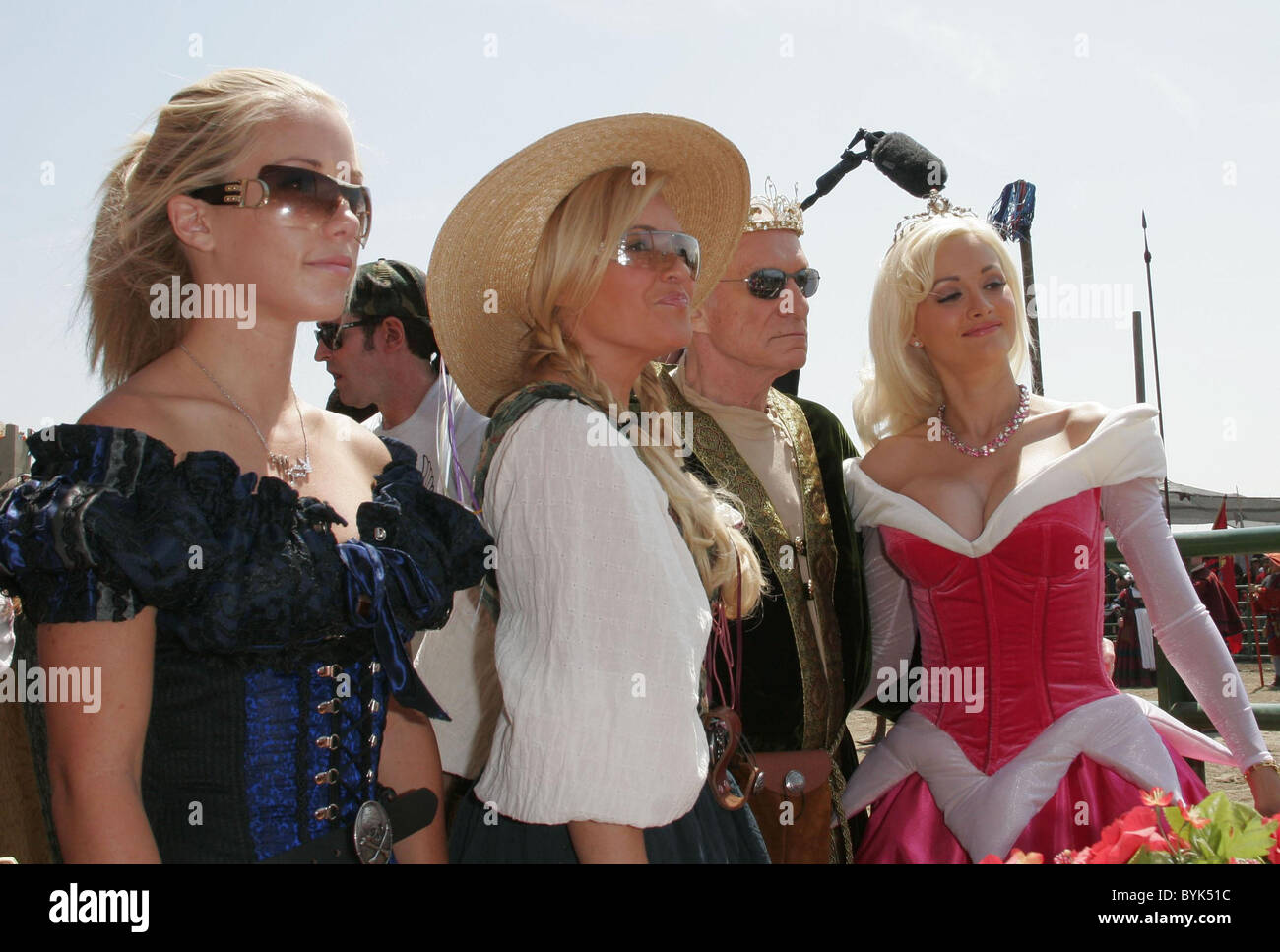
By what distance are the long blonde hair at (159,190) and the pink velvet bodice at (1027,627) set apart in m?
1.82

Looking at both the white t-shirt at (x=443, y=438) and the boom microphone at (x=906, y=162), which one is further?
the boom microphone at (x=906, y=162)

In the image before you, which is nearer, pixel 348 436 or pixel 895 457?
pixel 348 436

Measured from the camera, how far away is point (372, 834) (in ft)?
5.61

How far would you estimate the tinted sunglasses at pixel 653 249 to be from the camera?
6.97ft

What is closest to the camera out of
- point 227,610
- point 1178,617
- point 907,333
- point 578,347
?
point 227,610

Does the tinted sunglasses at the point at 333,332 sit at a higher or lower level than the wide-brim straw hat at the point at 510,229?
higher

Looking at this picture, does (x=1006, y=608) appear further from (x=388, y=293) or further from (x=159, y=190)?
(x=388, y=293)

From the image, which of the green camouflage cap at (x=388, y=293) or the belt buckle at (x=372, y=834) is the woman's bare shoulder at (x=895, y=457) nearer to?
the green camouflage cap at (x=388, y=293)

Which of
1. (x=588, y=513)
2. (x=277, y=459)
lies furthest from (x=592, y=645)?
(x=277, y=459)

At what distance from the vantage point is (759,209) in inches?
124

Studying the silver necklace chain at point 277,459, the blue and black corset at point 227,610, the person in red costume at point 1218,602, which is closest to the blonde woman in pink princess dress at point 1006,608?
the blue and black corset at point 227,610

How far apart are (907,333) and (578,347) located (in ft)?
4.30
